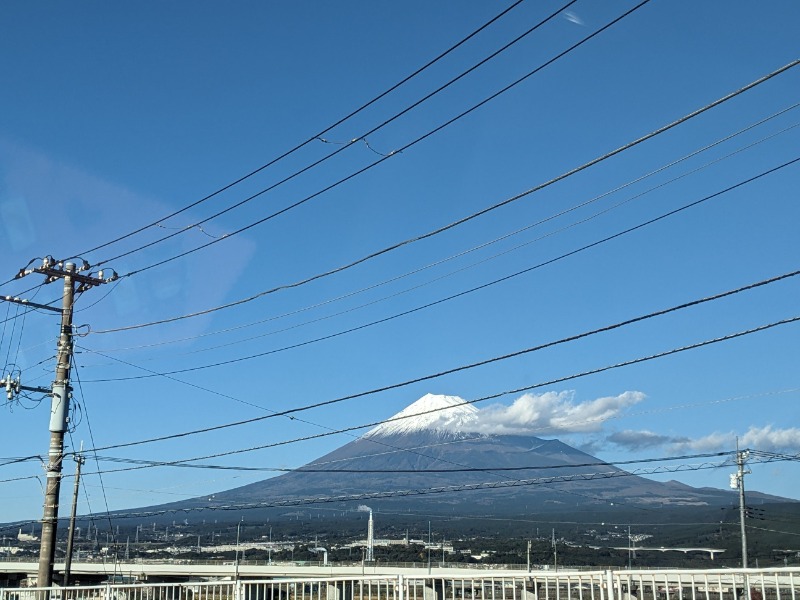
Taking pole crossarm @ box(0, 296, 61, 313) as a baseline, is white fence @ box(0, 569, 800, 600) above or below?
below

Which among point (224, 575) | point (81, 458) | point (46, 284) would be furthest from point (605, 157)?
point (224, 575)

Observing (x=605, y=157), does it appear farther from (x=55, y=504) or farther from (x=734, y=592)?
(x=55, y=504)

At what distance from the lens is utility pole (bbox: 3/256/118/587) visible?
26297 mm

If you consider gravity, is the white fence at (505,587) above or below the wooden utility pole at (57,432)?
below

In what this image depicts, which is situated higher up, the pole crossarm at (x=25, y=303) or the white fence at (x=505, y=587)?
the pole crossarm at (x=25, y=303)

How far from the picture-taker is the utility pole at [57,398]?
86.3ft

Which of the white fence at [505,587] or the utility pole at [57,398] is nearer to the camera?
the white fence at [505,587]

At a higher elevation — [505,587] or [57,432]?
[57,432]

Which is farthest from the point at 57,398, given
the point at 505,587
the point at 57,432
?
the point at 505,587

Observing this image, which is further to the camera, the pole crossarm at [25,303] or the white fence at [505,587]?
the pole crossarm at [25,303]

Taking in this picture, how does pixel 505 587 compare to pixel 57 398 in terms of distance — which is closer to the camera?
pixel 505 587

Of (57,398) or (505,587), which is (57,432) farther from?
(505,587)

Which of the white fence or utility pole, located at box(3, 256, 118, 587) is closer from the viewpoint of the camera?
the white fence

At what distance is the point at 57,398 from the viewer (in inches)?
1077
